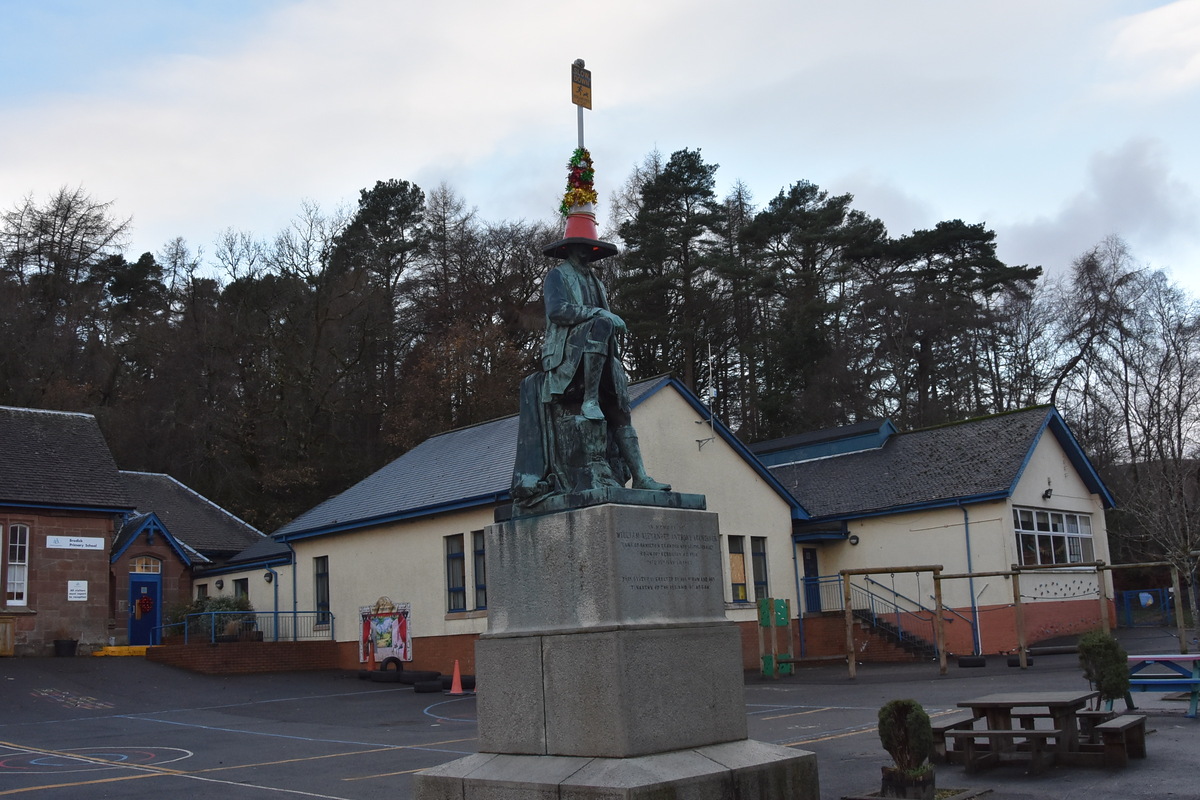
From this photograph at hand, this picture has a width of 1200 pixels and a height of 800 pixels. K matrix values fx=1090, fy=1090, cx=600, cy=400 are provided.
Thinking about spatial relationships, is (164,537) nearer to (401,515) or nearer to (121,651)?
(121,651)

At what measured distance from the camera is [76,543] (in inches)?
1143

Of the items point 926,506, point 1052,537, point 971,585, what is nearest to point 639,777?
point 971,585

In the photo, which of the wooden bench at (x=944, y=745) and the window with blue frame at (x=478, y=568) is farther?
the window with blue frame at (x=478, y=568)

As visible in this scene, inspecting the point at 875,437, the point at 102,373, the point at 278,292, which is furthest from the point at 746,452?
the point at 102,373

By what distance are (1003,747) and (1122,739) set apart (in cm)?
109

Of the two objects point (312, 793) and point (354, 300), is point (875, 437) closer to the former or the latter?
point (354, 300)

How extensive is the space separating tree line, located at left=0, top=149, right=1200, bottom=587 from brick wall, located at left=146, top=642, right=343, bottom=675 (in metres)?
15.1

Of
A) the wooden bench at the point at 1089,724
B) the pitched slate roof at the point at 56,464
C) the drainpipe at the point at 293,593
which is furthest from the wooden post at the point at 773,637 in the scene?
the pitched slate roof at the point at 56,464

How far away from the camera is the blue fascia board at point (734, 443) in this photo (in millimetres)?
28258

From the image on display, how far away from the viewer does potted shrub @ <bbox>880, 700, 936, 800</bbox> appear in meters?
8.06

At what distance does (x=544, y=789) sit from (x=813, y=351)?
4305 centimetres

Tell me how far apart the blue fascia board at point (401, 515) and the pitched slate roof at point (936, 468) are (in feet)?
39.9

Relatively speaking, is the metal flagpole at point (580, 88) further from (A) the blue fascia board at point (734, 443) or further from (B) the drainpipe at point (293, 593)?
(B) the drainpipe at point (293, 593)

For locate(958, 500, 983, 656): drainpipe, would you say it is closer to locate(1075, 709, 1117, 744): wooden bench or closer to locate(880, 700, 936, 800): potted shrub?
locate(1075, 709, 1117, 744): wooden bench
